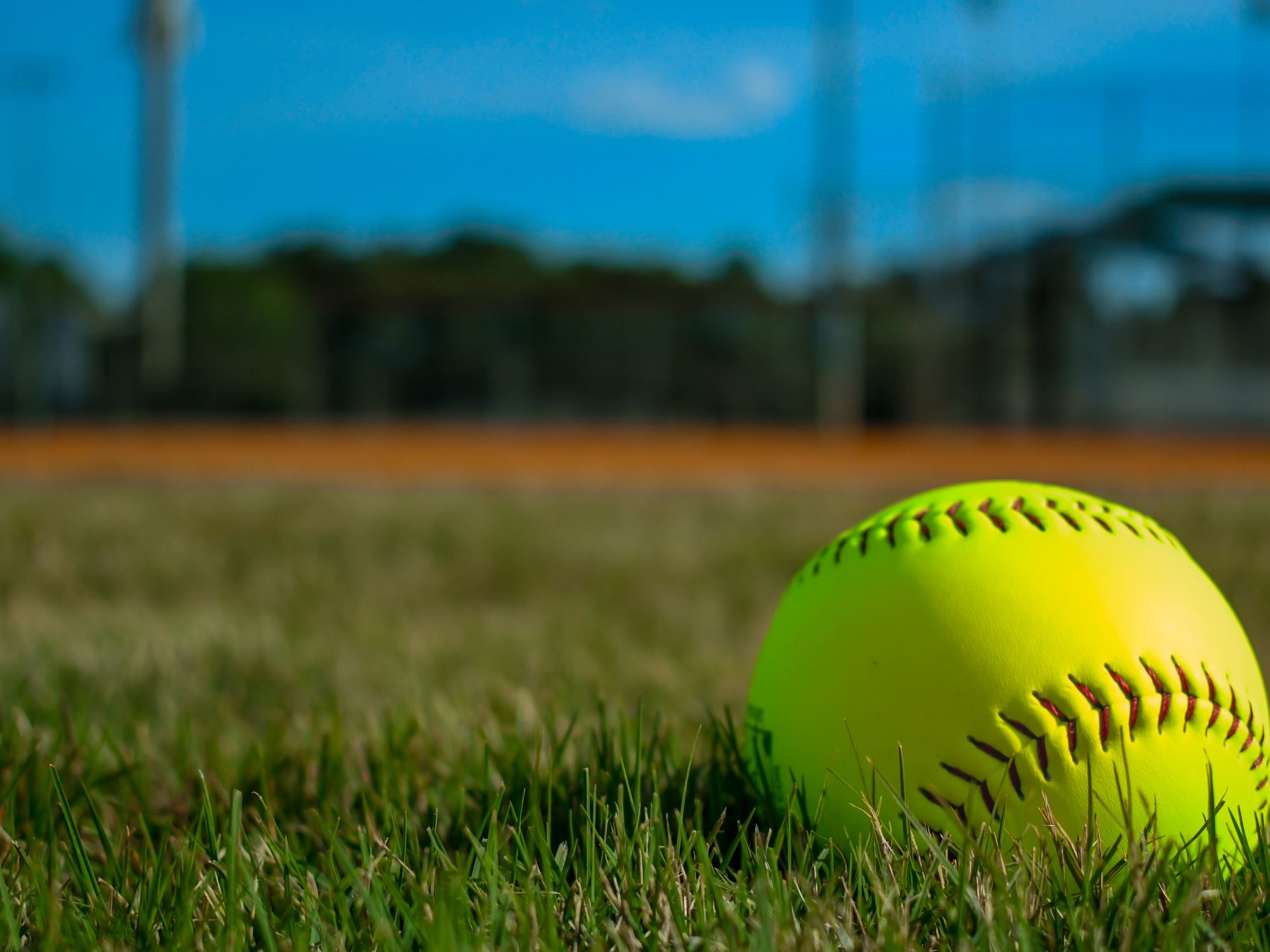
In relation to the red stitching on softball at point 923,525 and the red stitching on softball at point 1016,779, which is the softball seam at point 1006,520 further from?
the red stitching on softball at point 1016,779

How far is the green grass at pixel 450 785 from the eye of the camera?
3.69ft

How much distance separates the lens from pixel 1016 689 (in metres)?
1.28

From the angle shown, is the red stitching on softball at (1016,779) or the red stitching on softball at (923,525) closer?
the red stitching on softball at (1016,779)

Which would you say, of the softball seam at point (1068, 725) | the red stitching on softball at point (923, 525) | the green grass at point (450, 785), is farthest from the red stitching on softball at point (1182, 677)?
the red stitching on softball at point (923, 525)

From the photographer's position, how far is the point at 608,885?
1.19 meters

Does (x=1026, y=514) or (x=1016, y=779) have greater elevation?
→ (x=1026, y=514)

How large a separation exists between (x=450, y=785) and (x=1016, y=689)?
778mm

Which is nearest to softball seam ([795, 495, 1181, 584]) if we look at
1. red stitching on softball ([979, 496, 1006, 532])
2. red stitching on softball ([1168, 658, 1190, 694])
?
red stitching on softball ([979, 496, 1006, 532])

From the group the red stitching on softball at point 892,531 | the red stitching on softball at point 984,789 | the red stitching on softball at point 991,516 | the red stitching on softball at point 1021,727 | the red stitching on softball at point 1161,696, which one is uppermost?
the red stitching on softball at point 991,516

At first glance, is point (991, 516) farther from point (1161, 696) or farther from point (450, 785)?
point (450, 785)

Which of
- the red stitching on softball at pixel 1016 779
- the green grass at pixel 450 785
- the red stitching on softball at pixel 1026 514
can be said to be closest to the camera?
the green grass at pixel 450 785

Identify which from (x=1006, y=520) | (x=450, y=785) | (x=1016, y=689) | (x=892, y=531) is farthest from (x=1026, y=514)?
(x=450, y=785)

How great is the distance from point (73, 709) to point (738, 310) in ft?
58.0

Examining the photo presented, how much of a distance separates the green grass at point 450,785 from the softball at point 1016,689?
0.20ft
